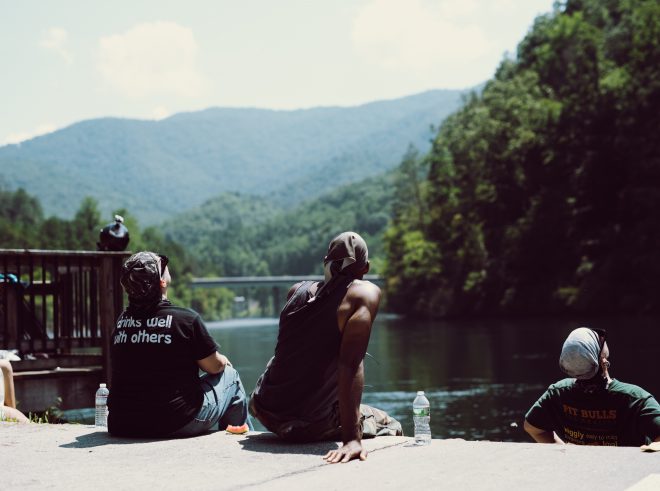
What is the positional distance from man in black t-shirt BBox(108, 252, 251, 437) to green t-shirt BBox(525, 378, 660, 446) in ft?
6.67

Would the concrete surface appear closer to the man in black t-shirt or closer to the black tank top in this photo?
the man in black t-shirt

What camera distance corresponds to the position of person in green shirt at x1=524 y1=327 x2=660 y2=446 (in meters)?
5.52

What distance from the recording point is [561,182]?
57.2 m

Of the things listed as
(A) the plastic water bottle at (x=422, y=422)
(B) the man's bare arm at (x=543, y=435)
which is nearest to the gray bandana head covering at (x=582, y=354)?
(B) the man's bare arm at (x=543, y=435)

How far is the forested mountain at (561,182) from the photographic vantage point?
4944cm

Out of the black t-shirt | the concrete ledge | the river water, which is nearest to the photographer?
the black t-shirt

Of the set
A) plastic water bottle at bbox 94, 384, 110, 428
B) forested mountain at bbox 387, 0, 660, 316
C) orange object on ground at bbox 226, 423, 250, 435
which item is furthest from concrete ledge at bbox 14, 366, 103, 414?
forested mountain at bbox 387, 0, 660, 316

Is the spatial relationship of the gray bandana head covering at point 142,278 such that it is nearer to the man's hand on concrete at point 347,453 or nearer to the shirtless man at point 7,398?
the man's hand on concrete at point 347,453

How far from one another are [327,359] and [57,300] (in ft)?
22.0

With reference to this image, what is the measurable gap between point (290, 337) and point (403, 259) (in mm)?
79740

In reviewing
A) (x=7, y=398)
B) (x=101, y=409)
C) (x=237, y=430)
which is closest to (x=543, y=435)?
(x=237, y=430)

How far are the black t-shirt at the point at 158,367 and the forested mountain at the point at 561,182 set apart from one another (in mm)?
43713

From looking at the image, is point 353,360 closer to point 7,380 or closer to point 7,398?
point 7,380

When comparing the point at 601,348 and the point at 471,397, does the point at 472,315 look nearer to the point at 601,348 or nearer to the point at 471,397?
the point at 471,397
